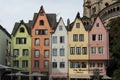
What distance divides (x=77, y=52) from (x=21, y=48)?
43.1 feet

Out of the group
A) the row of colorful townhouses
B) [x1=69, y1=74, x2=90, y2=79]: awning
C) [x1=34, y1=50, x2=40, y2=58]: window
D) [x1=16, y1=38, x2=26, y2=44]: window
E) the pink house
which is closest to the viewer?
[x1=69, y1=74, x2=90, y2=79]: awning

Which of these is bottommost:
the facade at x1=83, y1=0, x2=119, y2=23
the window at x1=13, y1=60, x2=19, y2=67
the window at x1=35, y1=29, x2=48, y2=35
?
the window at x1=13, y1=60, x2=19, y2=67

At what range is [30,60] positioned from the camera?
311 ft

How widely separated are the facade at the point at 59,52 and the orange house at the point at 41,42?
1243 millimetres

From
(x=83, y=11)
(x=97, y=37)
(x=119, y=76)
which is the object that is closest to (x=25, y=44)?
(x=97, y=37)

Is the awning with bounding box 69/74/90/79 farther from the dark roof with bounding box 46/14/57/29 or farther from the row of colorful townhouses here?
the dark roof with bounding box 46/14/57/29

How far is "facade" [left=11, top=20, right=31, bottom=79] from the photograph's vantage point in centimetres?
9488

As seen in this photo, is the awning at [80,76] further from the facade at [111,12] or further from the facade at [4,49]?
the facade at [111,12]

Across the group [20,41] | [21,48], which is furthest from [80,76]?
[20,41]

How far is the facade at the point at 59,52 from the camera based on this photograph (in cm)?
9350

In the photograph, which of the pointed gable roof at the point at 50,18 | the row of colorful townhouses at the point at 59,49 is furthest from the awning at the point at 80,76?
the pointed gable roof at the point at 50,18

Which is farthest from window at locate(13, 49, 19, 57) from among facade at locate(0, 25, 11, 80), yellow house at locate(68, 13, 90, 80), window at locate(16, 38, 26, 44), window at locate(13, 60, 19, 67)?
yellow house at locate(68, 13, 90, 80)

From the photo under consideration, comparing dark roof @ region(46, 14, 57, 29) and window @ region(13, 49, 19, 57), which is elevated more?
dark roof @ region(46, 14, 57, 29)

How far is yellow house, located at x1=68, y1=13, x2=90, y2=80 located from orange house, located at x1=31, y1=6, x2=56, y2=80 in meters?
5.15
